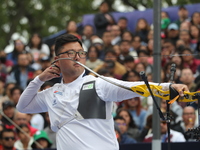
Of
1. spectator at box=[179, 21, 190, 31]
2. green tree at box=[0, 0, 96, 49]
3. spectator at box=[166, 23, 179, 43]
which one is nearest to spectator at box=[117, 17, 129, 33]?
spectator at box=[166, 23, 179, 43]

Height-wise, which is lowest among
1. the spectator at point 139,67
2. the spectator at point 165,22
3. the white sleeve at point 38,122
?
the white sleeve at point 38,122

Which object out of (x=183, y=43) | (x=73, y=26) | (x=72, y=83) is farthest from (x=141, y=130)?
(x=73, y=26)

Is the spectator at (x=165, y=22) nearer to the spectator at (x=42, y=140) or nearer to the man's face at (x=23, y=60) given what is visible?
the man's face at (x=23, y=60)

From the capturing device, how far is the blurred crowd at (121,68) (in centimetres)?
979

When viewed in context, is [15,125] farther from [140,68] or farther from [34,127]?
[140,68]

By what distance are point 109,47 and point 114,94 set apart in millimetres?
8509

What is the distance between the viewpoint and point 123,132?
963 cm

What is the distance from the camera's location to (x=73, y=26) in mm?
15070

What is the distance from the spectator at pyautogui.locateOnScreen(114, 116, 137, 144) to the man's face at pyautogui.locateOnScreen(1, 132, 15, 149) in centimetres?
190

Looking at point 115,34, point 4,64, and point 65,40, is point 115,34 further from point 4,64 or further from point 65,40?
point 65,40

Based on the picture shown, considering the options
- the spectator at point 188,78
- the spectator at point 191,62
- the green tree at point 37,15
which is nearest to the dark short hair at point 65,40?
the spectator at point 188,78

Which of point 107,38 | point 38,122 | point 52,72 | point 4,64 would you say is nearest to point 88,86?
point 52,72

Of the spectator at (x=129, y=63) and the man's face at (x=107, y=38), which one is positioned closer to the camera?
the spectator at (x=129, y=63)

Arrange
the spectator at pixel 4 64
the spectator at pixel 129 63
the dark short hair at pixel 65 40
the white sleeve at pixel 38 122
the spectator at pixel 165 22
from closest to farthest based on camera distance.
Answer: the dark short hair at pixel 65 40 → the white sleeve at pixel 38 122 → the spectator at pixel 129 63 → the spectator at pixel 165 22 → the spectator at pixel 4 64
